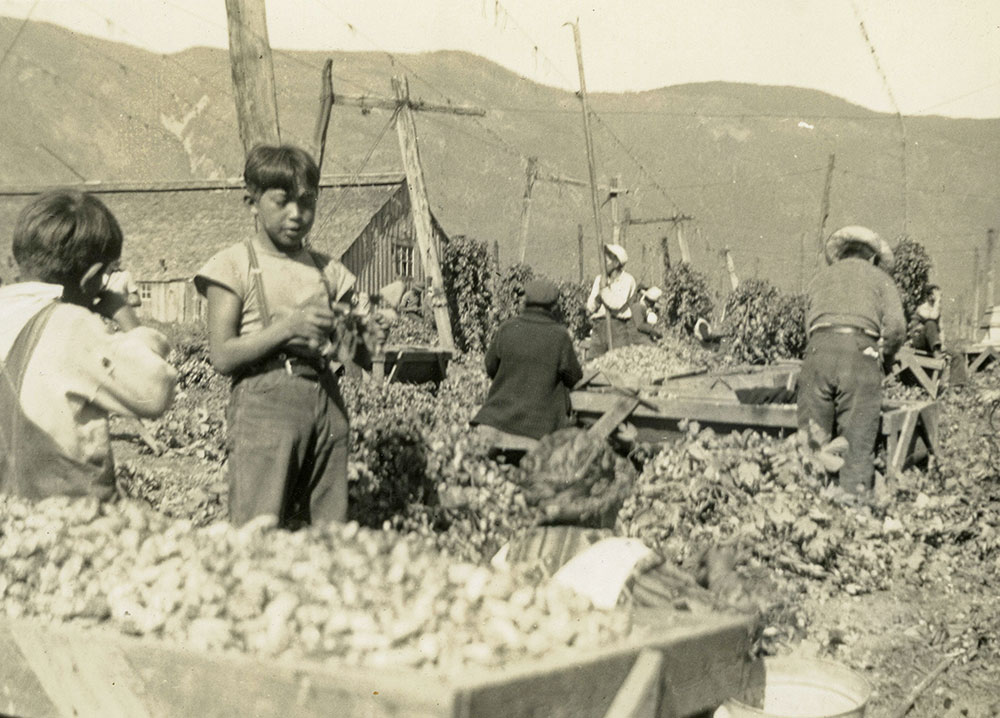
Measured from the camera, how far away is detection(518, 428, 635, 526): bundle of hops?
2664 mm

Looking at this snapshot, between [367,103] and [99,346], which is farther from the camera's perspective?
[367,103]

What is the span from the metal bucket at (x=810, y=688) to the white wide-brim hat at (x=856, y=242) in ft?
12.3

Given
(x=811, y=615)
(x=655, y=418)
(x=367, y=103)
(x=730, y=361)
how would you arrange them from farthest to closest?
(x=730, y=361)
(x=367, y=103)
(x=655, y=418)
(x=811, y=615)

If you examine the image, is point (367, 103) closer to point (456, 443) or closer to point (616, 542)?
point (456, 443)

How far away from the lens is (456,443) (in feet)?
18.4

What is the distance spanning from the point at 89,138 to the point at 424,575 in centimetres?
10920

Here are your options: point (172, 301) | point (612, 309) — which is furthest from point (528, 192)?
point (172, 301)

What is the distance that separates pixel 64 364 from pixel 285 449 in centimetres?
84

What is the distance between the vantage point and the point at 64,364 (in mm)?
2479

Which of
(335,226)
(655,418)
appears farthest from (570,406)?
(335,226)

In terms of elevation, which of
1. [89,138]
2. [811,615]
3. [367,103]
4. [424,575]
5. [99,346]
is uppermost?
[89,138]

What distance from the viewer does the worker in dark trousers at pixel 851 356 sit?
5715 mm

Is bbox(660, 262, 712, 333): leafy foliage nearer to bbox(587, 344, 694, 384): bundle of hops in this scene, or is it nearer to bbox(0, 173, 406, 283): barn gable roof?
bbox(0, 173, 406, 283): barn gable roof

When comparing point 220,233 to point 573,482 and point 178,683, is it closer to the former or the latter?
point 573,482
